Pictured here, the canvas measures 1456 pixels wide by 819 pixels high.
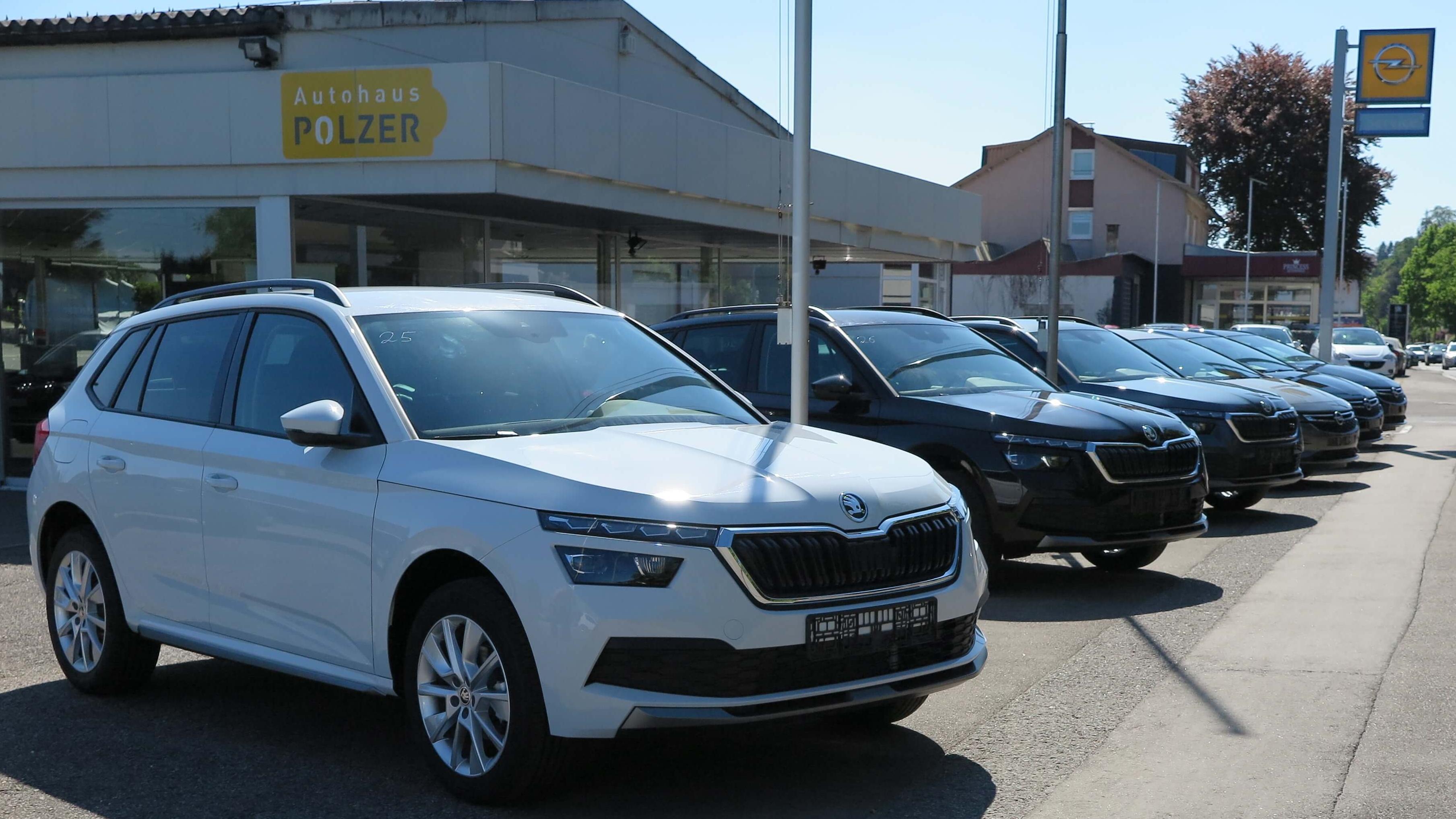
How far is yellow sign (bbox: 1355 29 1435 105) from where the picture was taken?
24.6 meters

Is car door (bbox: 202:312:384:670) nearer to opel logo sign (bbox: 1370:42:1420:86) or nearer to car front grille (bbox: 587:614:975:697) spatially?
car front grille (bbox: 587:614:975:697)

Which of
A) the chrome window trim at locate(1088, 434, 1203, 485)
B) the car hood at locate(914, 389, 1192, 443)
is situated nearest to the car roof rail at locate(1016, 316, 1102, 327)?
the car hood at locate(914, 389, 1192, 443)

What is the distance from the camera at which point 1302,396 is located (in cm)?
1444

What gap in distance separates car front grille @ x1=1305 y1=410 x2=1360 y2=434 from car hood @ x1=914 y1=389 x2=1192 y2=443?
569 centimetres

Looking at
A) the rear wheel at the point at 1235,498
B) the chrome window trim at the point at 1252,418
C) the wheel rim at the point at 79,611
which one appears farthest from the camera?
the rear wheel at the point at 1235,498

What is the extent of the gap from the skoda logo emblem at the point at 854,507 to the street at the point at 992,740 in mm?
967

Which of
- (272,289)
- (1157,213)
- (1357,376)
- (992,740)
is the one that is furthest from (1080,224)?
(992,740)

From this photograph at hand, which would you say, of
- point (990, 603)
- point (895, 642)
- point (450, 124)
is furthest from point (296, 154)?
point (895, 642)

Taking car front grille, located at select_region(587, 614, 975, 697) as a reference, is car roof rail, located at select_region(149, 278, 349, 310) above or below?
above

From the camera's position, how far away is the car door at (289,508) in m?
4.97

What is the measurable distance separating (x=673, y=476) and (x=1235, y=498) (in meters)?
9.68

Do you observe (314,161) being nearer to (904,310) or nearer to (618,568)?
(904,310)

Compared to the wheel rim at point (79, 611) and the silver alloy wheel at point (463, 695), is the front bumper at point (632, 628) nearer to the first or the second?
the silver alloy wheel at point (463, 695)

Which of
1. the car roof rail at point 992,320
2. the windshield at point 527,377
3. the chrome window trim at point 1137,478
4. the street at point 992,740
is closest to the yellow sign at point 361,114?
the car roof rail at point 992,320
